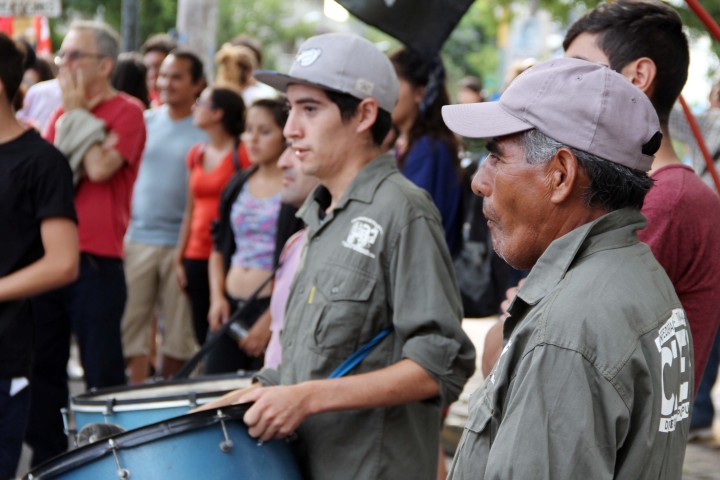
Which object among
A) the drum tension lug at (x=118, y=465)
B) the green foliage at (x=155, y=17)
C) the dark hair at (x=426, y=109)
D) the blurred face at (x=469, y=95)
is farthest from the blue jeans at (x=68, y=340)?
the green foliage at (x=155, y=17)

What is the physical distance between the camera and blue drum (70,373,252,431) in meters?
3.24

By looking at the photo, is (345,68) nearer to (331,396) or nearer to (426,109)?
(331,396)

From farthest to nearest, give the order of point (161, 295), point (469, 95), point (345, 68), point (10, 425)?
point (469, 95) < point (161, 295) < point (10, 425) < point (345, 68)

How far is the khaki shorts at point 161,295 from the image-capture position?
7.08 meters

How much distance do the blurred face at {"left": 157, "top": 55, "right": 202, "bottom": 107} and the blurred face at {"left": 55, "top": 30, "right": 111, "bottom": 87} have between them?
1269 millimetres

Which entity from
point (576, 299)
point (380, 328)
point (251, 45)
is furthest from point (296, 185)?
point (251, 45)

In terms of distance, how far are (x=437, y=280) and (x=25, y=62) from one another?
2047mm

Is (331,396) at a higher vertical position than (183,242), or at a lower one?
higher

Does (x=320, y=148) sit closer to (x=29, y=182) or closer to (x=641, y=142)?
(x=29, y=182)

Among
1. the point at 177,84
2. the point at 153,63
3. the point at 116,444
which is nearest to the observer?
the point at 116,444

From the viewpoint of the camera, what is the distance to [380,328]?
305 cm

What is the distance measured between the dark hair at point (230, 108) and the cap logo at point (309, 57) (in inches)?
140

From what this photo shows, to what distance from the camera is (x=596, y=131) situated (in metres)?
1.88

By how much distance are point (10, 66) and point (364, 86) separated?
4.96 ft
